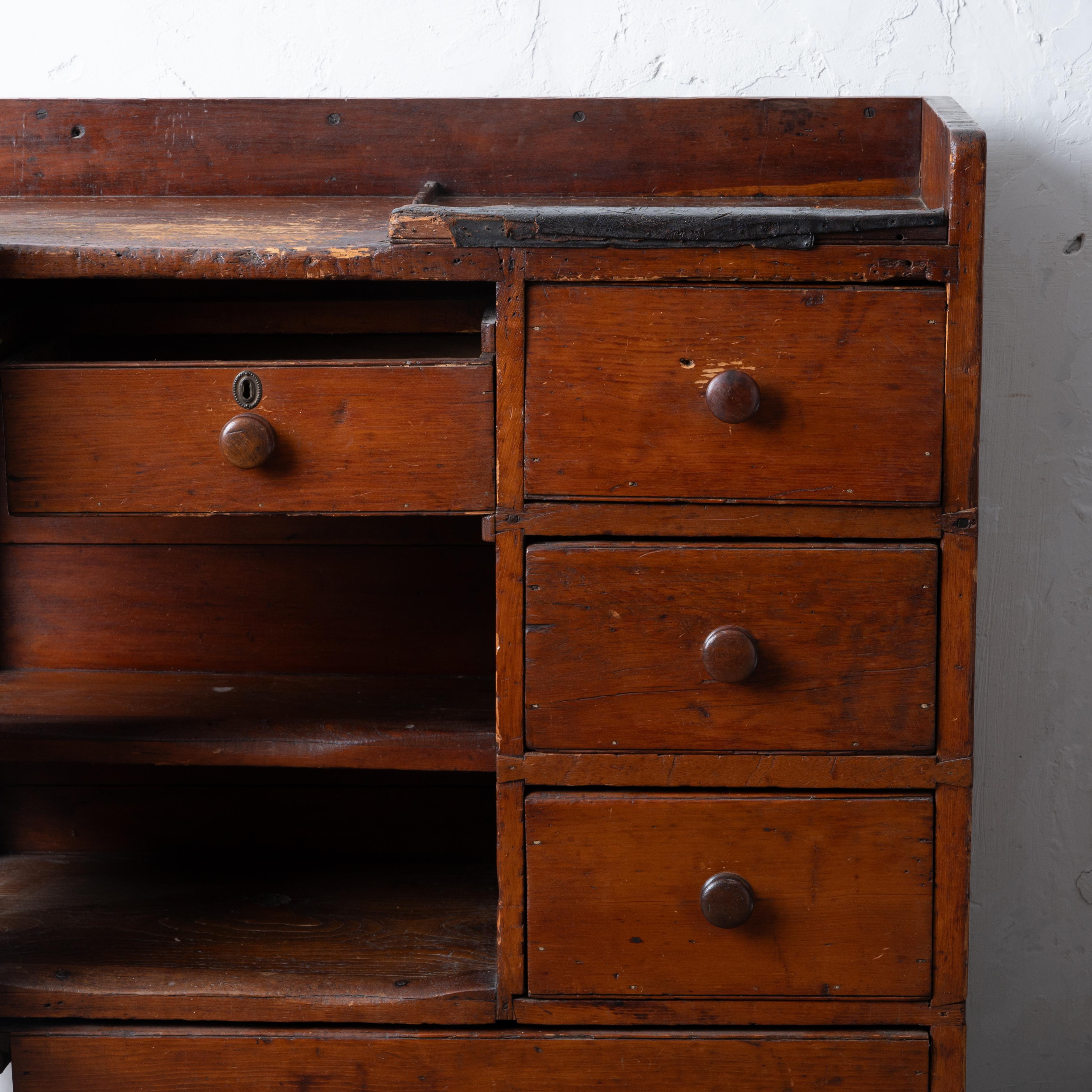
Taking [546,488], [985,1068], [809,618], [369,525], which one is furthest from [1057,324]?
[985,1068]

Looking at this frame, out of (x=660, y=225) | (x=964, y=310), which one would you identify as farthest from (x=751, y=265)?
(x=964, y=310)

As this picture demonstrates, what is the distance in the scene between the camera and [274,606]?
1.65 meters

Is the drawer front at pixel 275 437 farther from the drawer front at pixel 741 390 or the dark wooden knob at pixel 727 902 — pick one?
the dark wooden knob at pixel 727 902

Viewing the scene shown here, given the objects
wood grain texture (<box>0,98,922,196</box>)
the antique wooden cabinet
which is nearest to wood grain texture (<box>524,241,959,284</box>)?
the antique wooden cabinet

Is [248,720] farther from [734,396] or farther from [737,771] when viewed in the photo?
[734,396]

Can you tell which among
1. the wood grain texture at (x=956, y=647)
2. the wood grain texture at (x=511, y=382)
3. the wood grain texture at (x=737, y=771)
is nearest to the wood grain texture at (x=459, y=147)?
the wood grain texture at (x=511, y=382)

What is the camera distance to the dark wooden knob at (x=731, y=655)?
1.19 metres

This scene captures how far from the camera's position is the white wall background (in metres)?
1.59

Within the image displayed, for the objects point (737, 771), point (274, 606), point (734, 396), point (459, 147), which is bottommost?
point (737, 771)

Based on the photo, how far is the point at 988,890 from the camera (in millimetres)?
1765

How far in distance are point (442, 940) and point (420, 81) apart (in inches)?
43.7

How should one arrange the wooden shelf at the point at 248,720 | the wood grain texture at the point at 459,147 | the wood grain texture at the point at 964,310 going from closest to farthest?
the wood grain texture at the point at 964,310
the wooden shelf at the point at 248,720
the wood grain texture at the point at 459,147

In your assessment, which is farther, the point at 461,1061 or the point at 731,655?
the point at 461,1061

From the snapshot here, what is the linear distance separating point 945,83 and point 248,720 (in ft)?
Answer: 3.97
